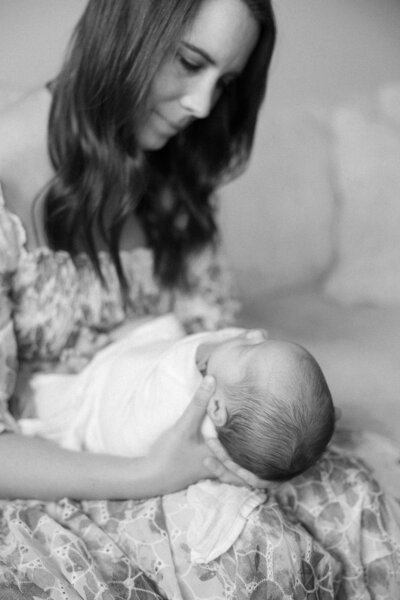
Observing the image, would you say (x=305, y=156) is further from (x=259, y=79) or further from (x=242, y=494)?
(x=242, y=494)

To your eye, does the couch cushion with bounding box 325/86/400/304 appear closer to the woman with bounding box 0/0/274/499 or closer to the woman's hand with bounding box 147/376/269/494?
the woman with bounding box 0/0/274/499

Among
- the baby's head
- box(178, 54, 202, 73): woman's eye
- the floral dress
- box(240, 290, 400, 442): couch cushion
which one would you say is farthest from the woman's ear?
box(178, 54, 202, 73): woman's eye

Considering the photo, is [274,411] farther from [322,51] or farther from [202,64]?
[322,51]

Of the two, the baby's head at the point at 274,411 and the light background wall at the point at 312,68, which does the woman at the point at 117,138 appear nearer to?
the baby's head at the point at 274,411

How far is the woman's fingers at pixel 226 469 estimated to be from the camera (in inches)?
40.9

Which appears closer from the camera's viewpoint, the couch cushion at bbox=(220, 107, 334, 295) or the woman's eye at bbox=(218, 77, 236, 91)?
the woman's eye at bbox=(218, 77, 236, 91)

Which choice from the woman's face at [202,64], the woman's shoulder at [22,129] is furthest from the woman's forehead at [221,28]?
the woman's shoulder at [22,129]

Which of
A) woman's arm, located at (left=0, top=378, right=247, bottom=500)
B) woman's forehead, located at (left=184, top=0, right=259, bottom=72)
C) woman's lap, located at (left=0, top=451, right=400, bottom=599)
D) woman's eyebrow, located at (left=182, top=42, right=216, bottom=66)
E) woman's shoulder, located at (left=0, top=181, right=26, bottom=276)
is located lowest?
woman's lap, located at (left=0, top=451, right=400, bottom=599)

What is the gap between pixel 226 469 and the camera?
3.54 ft

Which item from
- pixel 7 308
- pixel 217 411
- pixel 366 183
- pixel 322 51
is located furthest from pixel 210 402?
pixel 322 51

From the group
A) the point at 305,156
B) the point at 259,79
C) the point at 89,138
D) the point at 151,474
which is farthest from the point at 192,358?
the point at 305,156

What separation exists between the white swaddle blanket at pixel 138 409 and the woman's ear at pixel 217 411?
0.05m

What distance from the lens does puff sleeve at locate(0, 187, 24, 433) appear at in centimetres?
115

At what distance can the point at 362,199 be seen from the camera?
73.2 inches
